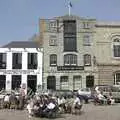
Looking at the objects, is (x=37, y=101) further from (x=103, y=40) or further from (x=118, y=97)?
(x=103, y=40)

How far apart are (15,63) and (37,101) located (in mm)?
27350

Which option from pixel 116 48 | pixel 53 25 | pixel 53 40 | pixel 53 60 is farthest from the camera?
pixel 53 25

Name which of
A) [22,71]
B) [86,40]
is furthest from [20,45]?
[86,40]

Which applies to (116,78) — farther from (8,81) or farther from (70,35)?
(8,81)

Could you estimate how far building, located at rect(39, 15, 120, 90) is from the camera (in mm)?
47438

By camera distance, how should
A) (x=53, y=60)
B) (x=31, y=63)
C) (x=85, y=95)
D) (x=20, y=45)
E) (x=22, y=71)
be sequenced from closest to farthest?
(x=85, y=95), (x=22, y=71), (x=31, y=63), (x=53, y=60), (x=20, y=45)

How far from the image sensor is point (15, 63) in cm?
4762

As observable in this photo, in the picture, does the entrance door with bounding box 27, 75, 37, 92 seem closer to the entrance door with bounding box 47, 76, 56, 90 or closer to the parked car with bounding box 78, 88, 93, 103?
the entrance door with bounding box 47, 76, 56, 90

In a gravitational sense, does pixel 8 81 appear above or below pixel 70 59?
below

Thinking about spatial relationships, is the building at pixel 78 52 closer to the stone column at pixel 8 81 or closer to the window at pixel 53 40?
the window at pixel 53 40

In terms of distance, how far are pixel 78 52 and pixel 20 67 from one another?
25.8ft

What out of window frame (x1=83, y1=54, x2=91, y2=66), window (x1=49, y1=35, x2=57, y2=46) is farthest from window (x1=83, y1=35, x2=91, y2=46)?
window (x1=49, y1=35, x2=57, y2=46)

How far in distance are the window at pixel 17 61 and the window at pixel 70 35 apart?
6.12 meters

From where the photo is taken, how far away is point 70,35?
4884 centimetres
